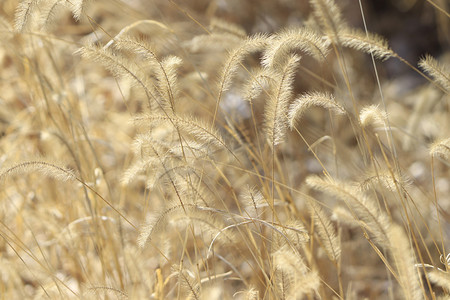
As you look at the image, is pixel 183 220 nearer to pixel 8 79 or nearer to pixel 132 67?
pixel 132 67

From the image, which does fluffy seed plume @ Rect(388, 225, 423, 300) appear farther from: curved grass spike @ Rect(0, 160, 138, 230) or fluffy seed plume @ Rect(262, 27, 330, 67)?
curved grass spike @ Rect(0, 160, 138, 230)

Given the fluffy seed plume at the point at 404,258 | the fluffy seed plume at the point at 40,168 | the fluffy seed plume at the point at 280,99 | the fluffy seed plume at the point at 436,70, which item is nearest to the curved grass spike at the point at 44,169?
the fluffy seed plume at the point at 40,168

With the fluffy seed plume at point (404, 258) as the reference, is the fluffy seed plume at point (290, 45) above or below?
above

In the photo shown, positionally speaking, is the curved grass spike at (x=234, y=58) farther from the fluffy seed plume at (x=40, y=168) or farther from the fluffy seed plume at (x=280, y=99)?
the fluffy seed plume at (x=40, y=168)

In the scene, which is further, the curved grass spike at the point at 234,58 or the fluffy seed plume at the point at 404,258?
the curved grass spike at the point at 234,58

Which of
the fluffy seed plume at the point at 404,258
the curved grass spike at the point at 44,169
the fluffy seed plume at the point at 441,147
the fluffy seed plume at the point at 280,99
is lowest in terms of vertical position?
the fluffy seed plume at the point at 404,258

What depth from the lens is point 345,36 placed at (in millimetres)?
1246

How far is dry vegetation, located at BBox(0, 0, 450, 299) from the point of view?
1163mm

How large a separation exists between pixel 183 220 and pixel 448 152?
0.64 meters

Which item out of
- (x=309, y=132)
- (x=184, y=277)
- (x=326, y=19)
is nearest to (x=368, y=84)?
(x=309, y=132)

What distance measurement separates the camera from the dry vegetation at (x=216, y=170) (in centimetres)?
116

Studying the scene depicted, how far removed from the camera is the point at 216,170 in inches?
62.7

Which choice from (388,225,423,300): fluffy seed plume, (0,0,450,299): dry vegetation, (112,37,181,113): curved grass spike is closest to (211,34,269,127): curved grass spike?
(0,0,450,299): dry vegetation

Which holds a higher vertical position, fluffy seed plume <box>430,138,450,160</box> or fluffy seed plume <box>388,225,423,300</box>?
fluffy seed plume <box>430,138,450,160</box>
